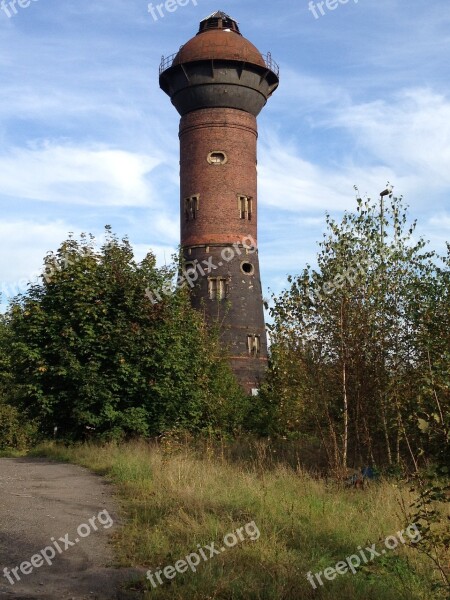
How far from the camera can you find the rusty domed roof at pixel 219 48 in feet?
112

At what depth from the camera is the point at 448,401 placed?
6480 millimetres

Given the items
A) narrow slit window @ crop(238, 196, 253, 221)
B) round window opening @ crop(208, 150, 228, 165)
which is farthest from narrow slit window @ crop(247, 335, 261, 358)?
round window opening @ crop(208, 150, 228, 165)

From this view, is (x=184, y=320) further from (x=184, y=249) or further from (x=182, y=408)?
(x=184, y=249)

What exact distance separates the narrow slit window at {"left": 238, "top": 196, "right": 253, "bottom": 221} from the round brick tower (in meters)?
0.05

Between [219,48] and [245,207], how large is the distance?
8.17 meters

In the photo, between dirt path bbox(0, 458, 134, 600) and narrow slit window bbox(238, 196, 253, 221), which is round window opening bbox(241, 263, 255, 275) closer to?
narrow slit window bbox(238, 196, 253, 221)

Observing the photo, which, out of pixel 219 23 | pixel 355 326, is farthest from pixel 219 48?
pixel 355 326

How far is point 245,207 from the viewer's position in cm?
3422

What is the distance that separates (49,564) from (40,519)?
2329 millimetres

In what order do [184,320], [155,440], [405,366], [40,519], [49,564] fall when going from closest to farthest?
[49,564]
[40,519]
[405,366]
[155,440]
[184,320]

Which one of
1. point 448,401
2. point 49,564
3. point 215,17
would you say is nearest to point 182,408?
point 49,564

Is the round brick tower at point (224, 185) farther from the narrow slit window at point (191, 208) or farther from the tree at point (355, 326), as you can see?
the tree at point (355, 326)

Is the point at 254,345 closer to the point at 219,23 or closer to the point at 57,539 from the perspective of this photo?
the point at 219,23

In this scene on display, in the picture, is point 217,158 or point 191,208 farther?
point 191,208
